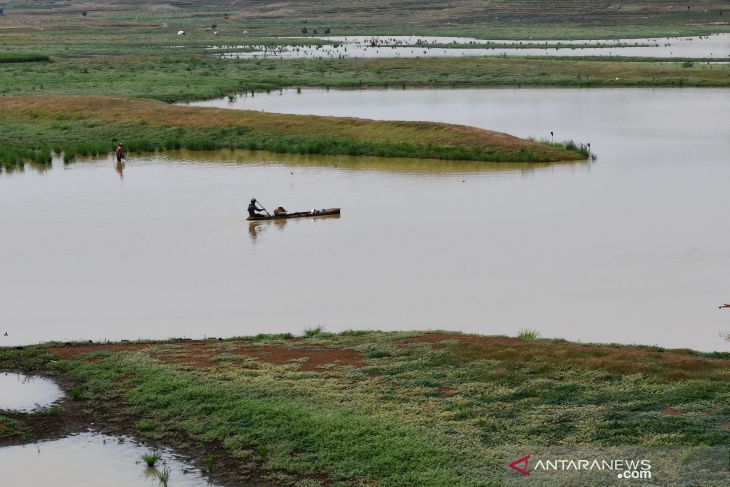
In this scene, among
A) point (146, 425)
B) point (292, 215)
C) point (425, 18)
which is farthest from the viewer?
point (425, 18)

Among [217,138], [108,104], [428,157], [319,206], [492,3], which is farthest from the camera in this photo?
[492,3]

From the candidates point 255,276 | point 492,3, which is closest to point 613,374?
point 255,276

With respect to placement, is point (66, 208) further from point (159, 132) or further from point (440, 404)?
point (440, 404)

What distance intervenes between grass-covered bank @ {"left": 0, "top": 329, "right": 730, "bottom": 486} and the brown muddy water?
2.59 meters

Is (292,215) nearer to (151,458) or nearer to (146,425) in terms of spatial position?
(146,425)

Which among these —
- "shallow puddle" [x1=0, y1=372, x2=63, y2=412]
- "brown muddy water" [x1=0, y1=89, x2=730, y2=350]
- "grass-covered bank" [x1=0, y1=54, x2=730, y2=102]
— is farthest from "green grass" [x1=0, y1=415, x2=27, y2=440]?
"grass-covered bank" [x1=0, y1=54, x2=730, y2=102]

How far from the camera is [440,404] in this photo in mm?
17047

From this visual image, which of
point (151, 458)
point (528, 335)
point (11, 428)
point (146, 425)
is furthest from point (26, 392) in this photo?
point (528, 335)

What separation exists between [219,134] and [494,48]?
52.8 m

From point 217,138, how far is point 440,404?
35672 millimetres

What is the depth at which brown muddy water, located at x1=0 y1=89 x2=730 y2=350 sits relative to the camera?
77.0 feet

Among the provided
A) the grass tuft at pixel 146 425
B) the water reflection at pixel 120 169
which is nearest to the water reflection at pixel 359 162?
the water reflection at pixel 120 169

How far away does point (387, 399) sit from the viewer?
17422mm

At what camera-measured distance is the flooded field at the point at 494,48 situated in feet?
307
